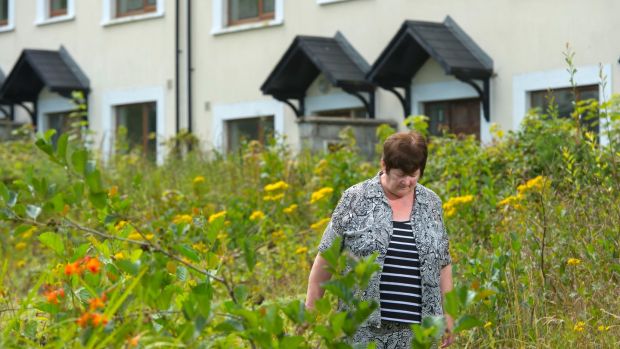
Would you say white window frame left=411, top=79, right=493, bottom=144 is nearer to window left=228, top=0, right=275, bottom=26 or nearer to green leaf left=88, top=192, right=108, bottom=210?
window left=228, top=0, right=275, bottom=26

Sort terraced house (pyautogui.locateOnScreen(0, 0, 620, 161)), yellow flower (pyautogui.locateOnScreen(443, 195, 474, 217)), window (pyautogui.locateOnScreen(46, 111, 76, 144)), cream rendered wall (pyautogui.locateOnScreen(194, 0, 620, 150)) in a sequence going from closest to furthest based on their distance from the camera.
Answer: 1. yellow flower (pyautogui.locateOnScreen(443, 195, 474, 217))
2. cream rendered wall (pyautogui.locateOnScreen(194, 0, 620, 150))
3. terraced house (pyautogui.locateOnScreen(0, 0, 620, 161))
4. window (pyautogui.locateOnScreen(46, 111, 76, 144))

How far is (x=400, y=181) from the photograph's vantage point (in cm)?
494

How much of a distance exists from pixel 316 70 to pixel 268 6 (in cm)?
152

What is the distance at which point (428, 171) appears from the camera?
432 inches

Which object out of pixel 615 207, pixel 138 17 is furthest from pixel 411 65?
pixel 615 207

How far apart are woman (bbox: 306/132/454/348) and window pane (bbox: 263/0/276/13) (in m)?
15.5

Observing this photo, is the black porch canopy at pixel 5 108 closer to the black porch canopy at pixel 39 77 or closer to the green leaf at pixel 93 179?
the black porch canopy at pixel 39 77

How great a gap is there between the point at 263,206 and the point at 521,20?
19.0ft

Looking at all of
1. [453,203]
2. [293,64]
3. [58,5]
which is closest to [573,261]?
[453,203]

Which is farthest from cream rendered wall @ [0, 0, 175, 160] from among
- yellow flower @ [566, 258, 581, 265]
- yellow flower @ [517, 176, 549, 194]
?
yellow flower @ [566, 258, 581, 265]

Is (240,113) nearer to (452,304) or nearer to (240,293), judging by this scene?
(240,293)

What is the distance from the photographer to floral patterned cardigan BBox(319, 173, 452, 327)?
4.93 metres

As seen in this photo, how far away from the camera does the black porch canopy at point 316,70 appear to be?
18250 millimetres

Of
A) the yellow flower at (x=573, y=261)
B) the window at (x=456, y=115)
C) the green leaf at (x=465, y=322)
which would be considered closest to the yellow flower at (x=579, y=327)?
the yellow flower at (x=573, y=261)
